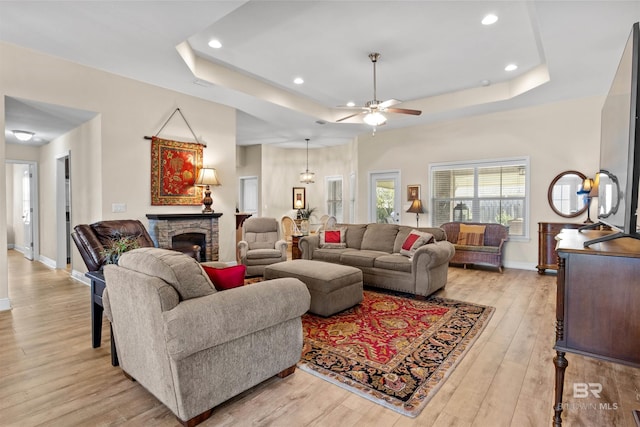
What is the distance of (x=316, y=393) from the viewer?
2.09 m

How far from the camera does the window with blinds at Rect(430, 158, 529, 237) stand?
6.00 m

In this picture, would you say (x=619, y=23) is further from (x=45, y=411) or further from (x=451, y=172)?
(x=45, y=411)

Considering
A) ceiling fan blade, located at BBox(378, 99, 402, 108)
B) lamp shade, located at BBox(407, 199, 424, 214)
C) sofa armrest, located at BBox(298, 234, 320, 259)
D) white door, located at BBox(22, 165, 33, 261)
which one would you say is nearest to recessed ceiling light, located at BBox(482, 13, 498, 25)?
ceiling fan blade, located at BBox(378, 99, 402, 108)

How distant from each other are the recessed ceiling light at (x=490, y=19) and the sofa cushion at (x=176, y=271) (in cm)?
374

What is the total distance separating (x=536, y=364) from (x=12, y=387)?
3.68 m

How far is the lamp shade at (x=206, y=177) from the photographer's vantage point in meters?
5.16

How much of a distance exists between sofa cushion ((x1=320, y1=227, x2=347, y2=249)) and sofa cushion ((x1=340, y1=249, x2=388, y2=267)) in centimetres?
33

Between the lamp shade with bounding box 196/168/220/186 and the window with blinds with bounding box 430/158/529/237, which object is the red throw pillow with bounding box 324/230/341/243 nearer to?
the lamp shade with bounding box 196/168/220/186

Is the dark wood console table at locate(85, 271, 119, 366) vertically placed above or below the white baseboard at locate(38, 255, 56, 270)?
above

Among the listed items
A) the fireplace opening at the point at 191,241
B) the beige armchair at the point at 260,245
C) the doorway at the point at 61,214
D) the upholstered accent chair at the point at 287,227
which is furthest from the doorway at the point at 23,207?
the upholstered accent chair at the point at 287,227

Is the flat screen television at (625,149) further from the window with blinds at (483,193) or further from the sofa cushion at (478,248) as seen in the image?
the window with blinds at (483,193)

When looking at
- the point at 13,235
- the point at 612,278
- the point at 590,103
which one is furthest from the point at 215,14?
the point at 13,235

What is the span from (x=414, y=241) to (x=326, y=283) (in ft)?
5.37

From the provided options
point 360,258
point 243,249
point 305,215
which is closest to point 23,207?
point 243,249
